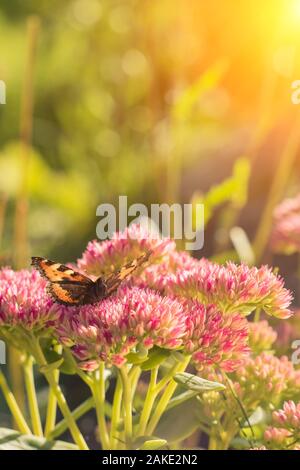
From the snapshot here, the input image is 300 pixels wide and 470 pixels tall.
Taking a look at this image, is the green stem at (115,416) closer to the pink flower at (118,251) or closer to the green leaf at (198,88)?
the pink flower at (118,251)

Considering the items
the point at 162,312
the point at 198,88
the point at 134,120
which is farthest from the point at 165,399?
the point at 134,120

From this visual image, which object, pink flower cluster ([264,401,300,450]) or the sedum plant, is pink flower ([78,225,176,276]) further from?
pink flower cluster ([264,401,300,450])

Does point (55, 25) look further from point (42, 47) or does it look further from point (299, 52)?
point (299, 52)

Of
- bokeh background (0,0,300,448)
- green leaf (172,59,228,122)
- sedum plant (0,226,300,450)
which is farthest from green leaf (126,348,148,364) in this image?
bokeh background (0,0,300,448)

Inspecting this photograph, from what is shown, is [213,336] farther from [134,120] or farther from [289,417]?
[134,120]

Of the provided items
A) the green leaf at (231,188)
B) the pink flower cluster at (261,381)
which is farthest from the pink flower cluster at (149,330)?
the green leaf at (231,188)

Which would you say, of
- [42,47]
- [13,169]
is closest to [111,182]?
[13,169]
